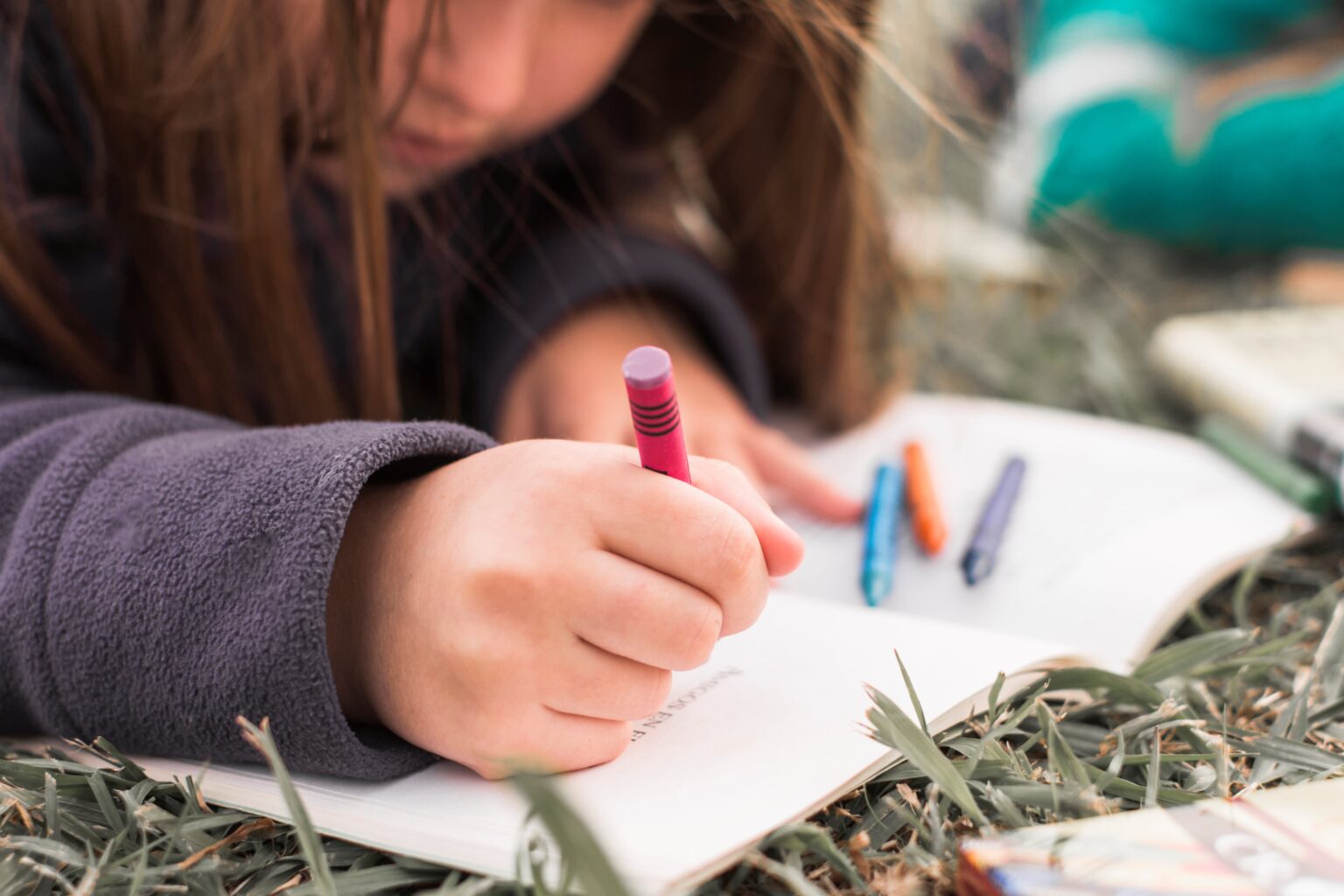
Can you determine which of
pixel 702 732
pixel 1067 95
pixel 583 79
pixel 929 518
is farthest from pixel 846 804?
pixel 1067 95

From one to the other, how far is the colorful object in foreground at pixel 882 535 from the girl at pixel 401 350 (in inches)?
1.0

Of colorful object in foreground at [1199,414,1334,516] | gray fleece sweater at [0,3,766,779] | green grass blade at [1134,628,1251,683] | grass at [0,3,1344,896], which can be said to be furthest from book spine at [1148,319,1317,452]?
gray fleece sweater at [0,3,766,779]

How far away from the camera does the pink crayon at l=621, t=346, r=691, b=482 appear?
293 mm

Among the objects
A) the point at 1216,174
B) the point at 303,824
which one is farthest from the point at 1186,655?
the point at 1216,174

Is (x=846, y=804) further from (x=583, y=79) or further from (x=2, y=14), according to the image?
(x=2, y=14)

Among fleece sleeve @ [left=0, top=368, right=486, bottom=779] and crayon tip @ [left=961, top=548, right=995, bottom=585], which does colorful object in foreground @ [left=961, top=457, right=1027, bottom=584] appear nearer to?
crayon tip @ [left=961, top=548, right=995, bottom=585]

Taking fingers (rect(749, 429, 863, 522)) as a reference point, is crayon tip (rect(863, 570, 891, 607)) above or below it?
below

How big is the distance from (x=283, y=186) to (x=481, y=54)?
0.14m

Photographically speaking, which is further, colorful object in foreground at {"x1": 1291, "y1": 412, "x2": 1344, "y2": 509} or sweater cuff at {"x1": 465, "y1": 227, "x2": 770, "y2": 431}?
sweater cuff at {"x1": 465, "y1": 227, "x2": 770, "y2": 431}

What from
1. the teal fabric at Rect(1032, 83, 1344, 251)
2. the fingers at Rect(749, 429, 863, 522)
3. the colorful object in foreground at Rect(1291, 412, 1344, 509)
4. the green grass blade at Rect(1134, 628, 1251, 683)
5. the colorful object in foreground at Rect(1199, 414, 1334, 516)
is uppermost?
the teal fabric at Rect(1032, 83, 1344, 251)

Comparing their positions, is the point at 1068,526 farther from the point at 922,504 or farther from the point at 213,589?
the point at 213,589

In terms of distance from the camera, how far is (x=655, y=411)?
11.9 inches

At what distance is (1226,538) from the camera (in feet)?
1.78

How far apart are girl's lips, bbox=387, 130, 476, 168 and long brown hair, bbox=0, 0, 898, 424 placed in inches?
1.4
